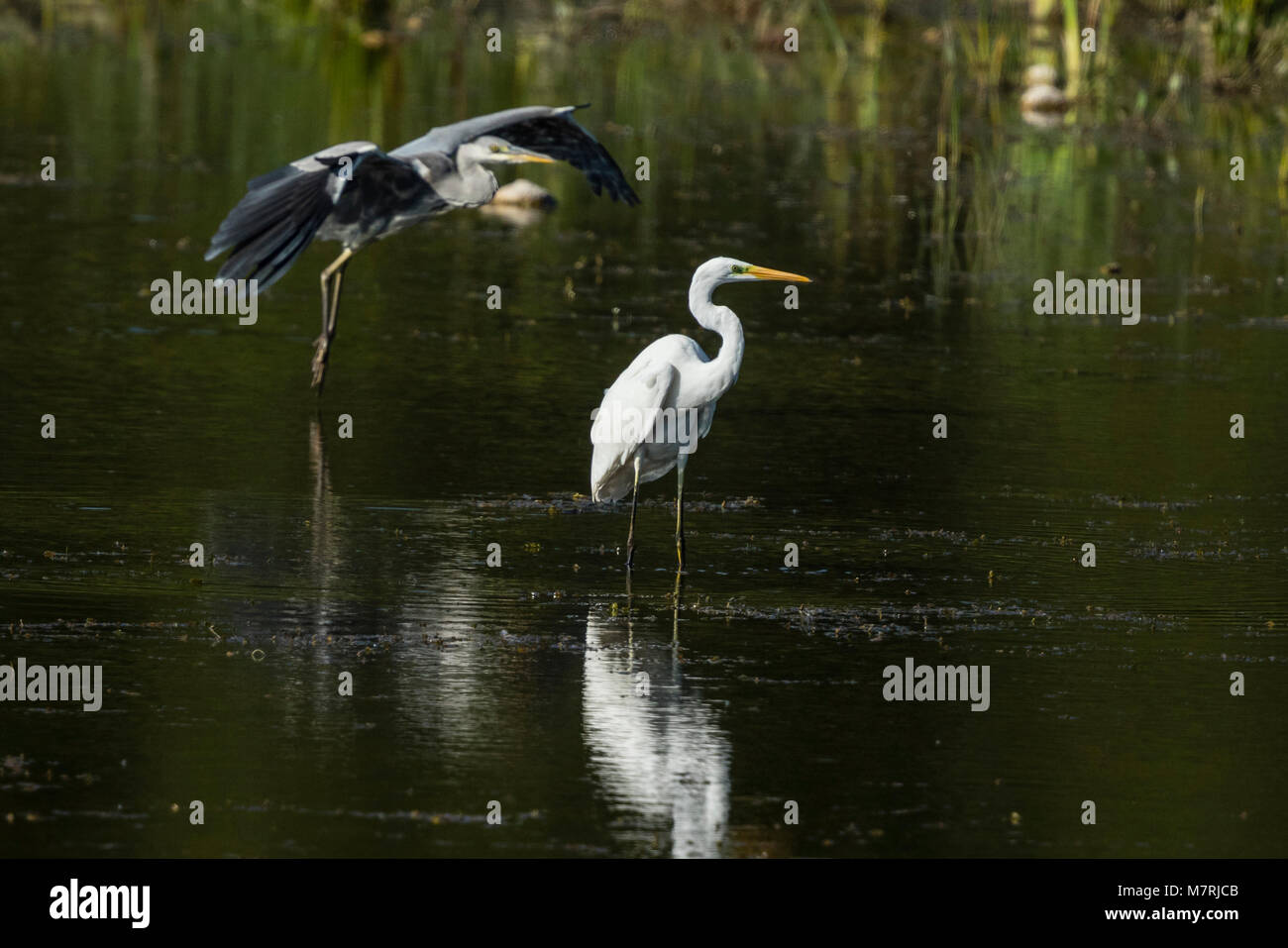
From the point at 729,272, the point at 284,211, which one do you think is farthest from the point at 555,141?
the point at 729,272

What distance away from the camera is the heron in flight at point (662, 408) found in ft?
35.2

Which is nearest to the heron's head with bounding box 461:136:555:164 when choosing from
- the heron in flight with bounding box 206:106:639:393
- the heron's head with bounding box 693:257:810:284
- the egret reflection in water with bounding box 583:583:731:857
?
the heron in flight with bounding box 206:106:639:393

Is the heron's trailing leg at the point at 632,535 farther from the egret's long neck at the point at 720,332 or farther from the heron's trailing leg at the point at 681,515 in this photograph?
the egret's long neck at the point at 720,332

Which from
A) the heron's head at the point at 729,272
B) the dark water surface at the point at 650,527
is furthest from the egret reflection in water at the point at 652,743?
the heron's head at the point at 729,272

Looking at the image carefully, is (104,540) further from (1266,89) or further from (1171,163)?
(1266,89)

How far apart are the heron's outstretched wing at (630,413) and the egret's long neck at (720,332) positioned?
20 cm

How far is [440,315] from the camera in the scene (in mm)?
17328

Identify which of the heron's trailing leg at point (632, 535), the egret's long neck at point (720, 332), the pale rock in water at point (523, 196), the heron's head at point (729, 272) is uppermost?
the pale rock in water at point (523, 196)

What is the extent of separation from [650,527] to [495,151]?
4220 mm

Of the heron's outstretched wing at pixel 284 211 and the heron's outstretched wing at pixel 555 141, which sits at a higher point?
the heron's outstretched wing at pixel 555 141

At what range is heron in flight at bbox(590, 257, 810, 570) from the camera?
35.2ft

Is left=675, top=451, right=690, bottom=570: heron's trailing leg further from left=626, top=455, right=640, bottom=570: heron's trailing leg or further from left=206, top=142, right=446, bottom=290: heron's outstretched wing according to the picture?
left=206, top=142, right=446, bottom=290: heron's outstretched wing
